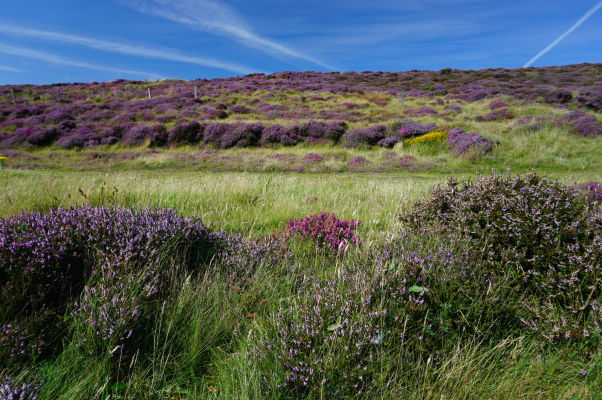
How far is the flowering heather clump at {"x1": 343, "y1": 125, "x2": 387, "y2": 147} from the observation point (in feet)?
68.2

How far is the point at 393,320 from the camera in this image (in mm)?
2086

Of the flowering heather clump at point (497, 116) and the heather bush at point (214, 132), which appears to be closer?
the heather bush at point (214, 132)

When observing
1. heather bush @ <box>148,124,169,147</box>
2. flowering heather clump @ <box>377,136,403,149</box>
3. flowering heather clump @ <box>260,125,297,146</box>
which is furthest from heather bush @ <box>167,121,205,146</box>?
flowering heather clump @ <box>377,136,403,149</box>

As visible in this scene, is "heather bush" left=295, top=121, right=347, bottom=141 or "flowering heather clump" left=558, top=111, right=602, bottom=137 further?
"heather bush" left=295, top=121, right=347, bottom=141

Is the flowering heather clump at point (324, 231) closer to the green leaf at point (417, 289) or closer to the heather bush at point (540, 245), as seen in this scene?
the heather bush at point (540, 245)

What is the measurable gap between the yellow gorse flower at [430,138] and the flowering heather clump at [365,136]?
7.41ft

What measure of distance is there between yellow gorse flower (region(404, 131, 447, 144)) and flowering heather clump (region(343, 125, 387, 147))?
226 cm

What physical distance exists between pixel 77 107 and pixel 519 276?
41.1m

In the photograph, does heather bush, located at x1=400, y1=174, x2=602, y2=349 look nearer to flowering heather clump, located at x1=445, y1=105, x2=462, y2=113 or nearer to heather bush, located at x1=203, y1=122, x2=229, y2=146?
heather bush, located at x1=203, y1=122, x2=229, y2=146

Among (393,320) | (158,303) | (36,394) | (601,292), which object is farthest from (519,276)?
(36,394)

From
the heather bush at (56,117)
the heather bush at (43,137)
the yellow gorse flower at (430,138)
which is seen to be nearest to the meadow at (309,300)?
the yellow gorse flower at (430,138)

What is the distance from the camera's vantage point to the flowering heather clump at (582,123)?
17.3 m

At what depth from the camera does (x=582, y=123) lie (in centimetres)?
1812

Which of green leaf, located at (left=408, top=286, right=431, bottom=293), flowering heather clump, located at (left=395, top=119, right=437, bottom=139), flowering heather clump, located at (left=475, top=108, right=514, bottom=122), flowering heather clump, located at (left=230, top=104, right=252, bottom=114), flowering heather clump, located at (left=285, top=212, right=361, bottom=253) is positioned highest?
flowering heather clump, located at (left=230, top=104, right=252, bottom=114)
